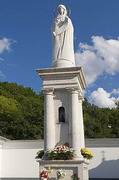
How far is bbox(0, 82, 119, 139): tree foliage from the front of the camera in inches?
1501

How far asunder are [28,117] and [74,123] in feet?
86.9

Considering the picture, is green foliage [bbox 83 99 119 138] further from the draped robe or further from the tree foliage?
the draped robe

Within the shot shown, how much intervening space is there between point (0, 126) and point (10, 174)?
36.8 ft

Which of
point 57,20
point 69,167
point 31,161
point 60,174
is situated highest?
point 57,20

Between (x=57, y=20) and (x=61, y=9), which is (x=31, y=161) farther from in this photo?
(x=61, y=9)

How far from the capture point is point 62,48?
16453mm

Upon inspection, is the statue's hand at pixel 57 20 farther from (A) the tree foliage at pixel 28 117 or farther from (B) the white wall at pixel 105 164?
(A) the tree foliage at pixel 28 117

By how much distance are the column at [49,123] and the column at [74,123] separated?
1.02 metres

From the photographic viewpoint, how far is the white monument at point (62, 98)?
14.9 meters

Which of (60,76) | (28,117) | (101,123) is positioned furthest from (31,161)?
(101,123)

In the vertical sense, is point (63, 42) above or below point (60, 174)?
above

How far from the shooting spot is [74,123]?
14.9 metres

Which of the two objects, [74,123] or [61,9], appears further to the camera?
[61,9]

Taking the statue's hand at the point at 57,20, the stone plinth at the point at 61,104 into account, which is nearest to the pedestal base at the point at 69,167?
the stone plinth at the point at 61,104
